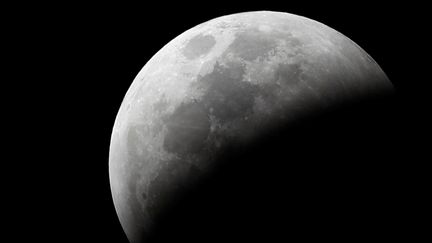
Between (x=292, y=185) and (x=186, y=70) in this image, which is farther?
(x=186, y=70)

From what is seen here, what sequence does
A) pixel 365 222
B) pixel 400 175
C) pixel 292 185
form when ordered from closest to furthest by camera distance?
pixel 292 185 < pixel 365 222 < pixel 400 175

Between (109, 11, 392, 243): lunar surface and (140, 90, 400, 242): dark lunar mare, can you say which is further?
(109, 11, 392, 243): lunar surface

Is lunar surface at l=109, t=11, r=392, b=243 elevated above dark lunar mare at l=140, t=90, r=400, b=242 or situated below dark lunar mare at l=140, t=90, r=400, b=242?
above

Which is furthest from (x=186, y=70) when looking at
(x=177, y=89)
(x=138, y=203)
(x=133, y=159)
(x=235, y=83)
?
(x=138, y=203)

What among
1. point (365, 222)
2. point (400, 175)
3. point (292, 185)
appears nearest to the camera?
point (292, 185)

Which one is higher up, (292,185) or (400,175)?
(292,185)

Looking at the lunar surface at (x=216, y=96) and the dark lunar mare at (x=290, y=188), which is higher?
the lunar surface at (x=216, y=96)

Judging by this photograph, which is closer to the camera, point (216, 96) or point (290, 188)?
point (290, 188)

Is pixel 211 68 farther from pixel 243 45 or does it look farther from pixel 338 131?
pixel 338 131
